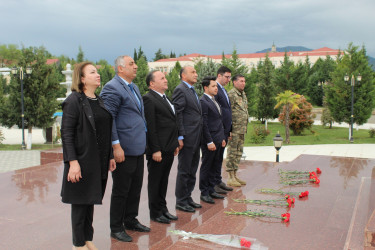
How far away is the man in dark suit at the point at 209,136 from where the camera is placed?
439cm

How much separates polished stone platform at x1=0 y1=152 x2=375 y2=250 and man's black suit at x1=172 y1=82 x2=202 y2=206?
1.08 feet

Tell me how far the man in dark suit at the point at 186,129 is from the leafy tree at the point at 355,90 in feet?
56.5

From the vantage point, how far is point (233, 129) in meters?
5.18

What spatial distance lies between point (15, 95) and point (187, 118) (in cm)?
Result: 1385

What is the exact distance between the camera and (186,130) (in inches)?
156

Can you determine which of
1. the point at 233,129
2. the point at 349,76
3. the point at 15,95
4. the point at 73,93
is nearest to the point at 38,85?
the point at 15,95

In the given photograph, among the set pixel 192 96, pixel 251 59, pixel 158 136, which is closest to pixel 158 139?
pixel 158 136

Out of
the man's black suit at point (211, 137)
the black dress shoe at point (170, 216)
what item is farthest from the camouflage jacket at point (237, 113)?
the black dress shoe at point (170, 216)

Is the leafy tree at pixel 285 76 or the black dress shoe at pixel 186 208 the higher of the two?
the leafy tree at pixel 285 76

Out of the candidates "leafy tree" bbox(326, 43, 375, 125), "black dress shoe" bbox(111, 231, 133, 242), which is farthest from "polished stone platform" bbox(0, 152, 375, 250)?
"leafy tree" bbox(326, 43, 375, 125)

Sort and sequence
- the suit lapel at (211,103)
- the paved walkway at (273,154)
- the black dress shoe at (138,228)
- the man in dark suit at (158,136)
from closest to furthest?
1. the black dress shoe at (138,228)
2. the man in dark suit at (158,136)
3. the suit lapel at (211,103)
4. the paved walkway at (273,154)

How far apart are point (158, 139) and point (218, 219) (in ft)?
3.41

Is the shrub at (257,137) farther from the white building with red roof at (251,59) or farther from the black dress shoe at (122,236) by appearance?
the white building with red roof at (251,59)

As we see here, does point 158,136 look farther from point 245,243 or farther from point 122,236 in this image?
point 245,243
